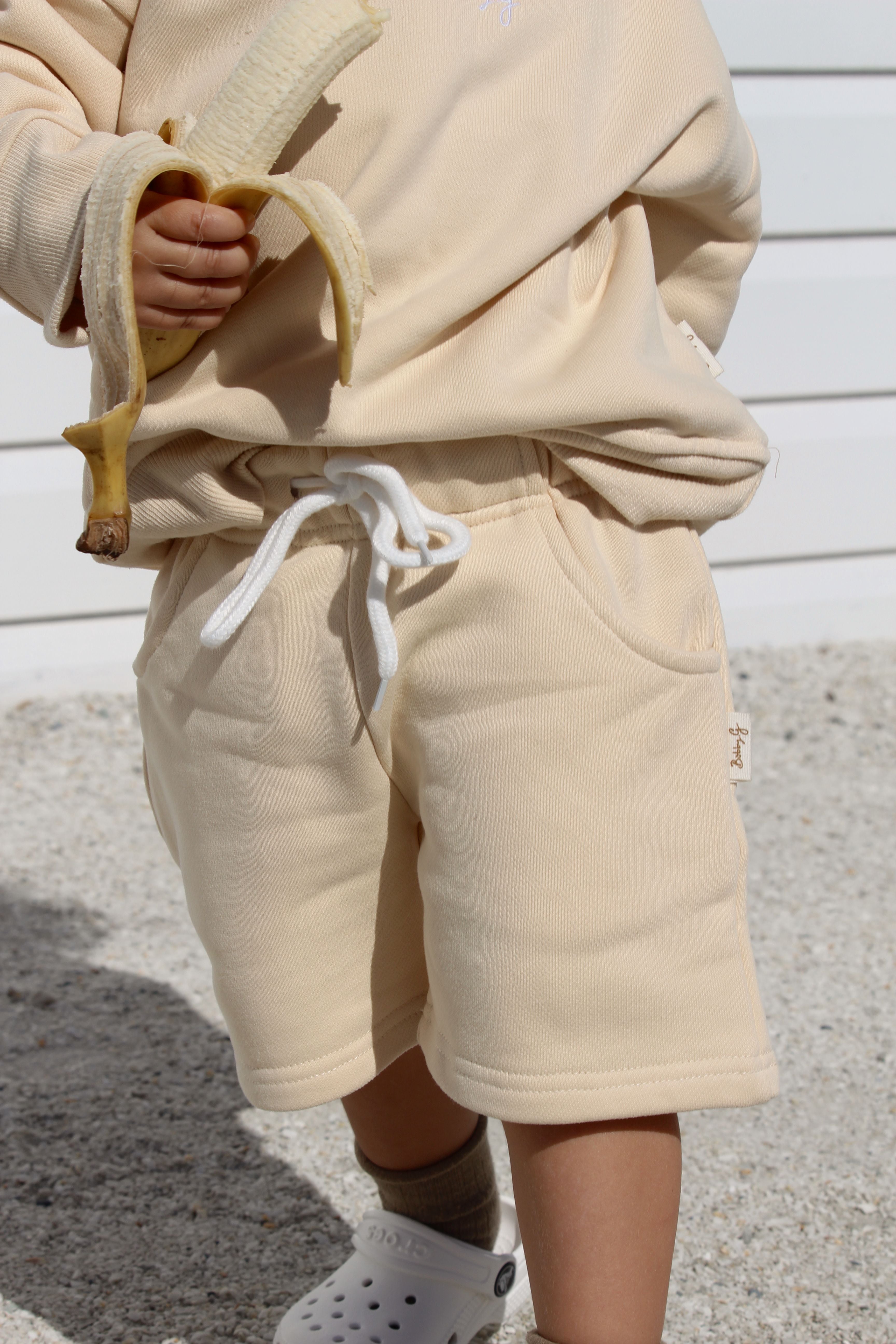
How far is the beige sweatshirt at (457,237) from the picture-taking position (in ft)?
2.70

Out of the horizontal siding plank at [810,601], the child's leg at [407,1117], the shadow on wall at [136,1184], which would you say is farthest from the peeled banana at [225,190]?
the horizontal siding plank at [810,601]

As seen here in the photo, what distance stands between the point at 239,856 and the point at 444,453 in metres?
0.32

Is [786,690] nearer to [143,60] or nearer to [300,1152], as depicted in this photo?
[300,1152]

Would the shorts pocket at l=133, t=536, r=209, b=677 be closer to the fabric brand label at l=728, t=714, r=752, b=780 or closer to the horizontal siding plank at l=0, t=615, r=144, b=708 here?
the fabric brand label at l=728, t=714, r=752, b=780

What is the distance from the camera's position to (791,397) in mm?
3061

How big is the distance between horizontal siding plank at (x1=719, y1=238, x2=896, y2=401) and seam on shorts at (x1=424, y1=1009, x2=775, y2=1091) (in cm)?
238

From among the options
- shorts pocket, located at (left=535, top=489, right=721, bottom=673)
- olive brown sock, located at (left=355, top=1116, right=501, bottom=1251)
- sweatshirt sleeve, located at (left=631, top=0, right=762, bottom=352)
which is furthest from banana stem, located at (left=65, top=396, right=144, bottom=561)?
olive brown sock, located at (left=355, top=1116, right=501, bottom=1251)

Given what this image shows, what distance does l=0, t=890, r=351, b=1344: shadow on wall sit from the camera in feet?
4.28

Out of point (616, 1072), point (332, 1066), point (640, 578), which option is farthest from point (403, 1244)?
point (640, 578)

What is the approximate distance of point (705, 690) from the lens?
2.90 feet

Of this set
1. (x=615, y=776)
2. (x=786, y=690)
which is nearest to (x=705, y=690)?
(x=615, y=776)

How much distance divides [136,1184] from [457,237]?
3.77 ft

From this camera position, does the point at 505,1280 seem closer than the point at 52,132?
No

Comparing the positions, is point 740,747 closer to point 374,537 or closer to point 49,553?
point 374,537
